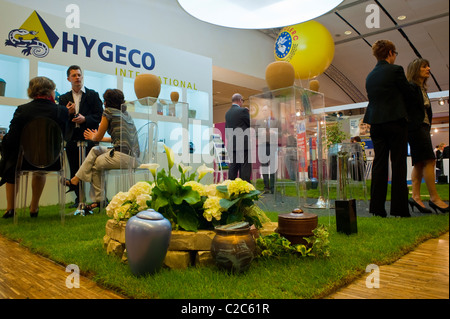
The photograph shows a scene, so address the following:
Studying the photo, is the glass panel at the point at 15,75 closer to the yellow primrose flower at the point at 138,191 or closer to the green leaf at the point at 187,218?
the yellow primrose flower at the point at 138,191

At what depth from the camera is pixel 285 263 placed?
1.42 m

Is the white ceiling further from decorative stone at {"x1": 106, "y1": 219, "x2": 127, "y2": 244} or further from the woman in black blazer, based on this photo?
decorative stone at {"x1": 106, "y1": 219, "x2": 127, "y2": 244}

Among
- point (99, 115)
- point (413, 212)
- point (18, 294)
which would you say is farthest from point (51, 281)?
point (413, 212)

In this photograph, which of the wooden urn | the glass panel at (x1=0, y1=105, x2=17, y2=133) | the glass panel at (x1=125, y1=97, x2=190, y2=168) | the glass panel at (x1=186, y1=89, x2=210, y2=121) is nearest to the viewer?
the wooden urn

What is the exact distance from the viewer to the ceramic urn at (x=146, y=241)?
47.5 inches

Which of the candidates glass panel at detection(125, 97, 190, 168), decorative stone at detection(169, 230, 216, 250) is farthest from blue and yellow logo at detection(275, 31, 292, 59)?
decorative stone at detection(169, 230, 216, 250)

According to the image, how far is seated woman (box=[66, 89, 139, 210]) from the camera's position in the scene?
279 centimetres

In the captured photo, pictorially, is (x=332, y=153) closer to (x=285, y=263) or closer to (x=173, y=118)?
(x=173, y=118)

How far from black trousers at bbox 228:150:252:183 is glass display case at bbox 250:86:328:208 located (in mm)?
1707

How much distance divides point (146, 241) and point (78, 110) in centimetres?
283

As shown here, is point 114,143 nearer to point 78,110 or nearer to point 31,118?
point 31,118

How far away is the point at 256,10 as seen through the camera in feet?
7.16

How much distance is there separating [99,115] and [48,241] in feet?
6.16

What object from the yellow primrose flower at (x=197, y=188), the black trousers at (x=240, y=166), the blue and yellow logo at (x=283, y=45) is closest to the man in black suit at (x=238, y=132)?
the black trousers at (x=240, y=166)
